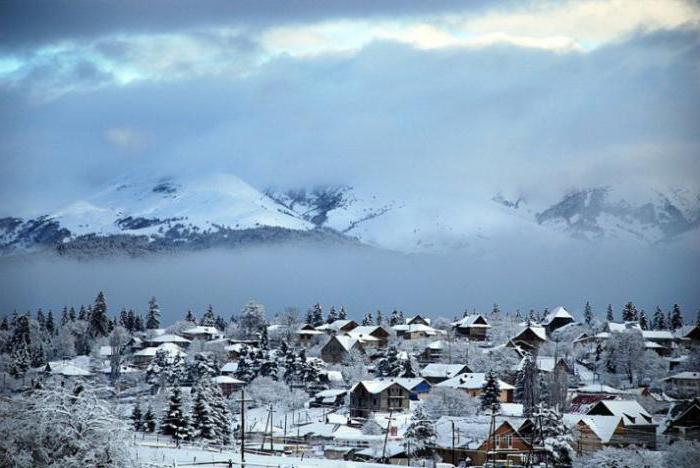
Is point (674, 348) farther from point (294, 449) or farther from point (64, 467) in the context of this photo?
point (64, 467)

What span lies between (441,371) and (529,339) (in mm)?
23934

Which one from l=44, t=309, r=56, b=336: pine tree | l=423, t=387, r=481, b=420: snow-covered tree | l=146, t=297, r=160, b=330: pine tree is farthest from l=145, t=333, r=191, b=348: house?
l=423, t=387, r=481, b=420: snow-covered tree

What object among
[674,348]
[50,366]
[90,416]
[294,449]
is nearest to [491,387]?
[294,449]

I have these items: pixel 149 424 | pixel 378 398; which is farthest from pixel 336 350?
pixel 149 424

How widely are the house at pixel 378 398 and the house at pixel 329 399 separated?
10.8 feet

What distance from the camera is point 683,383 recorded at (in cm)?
11212

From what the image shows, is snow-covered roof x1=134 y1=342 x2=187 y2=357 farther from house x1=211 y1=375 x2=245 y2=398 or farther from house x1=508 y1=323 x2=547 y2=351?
house x1=508 y1=323 x2=547 y2=351

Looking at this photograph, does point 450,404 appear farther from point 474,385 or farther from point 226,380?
point 226,380

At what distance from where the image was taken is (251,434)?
9212cm

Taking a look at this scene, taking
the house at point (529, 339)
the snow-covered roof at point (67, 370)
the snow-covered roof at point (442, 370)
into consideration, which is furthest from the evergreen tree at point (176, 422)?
the house at point (529, 339)

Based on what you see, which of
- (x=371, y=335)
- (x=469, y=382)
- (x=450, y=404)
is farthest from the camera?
(x=371, y=335)

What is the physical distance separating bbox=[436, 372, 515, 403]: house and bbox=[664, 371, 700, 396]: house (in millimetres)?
17345

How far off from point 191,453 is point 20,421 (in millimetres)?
23733

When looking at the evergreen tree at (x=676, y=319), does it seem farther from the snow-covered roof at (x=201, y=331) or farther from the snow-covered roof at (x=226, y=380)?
the snow-covered roof at (x=226, y=380)
